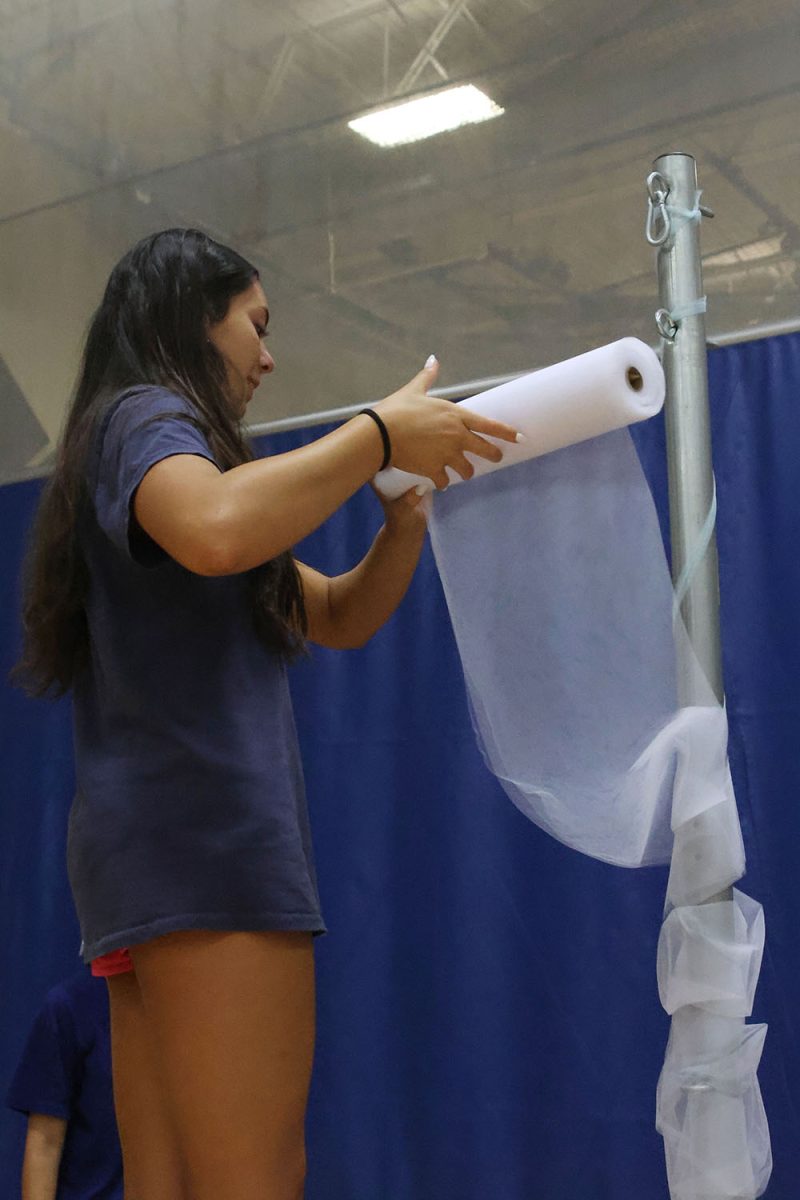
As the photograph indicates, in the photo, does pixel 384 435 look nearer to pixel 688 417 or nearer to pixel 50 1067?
pixel 688 417

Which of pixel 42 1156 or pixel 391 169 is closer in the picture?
pixel 42 1156

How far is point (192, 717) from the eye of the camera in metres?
1.03

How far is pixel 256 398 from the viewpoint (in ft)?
8.51

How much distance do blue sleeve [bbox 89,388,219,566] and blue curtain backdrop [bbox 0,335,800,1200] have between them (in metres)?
Result: 1.19

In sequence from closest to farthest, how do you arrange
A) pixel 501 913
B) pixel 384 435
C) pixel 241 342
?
pixel 384 435 → pixel 241 342 → pixel 501 913

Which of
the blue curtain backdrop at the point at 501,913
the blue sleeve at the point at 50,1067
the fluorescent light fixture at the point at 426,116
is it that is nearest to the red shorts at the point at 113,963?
the blue sleeve at the point at 50,1067

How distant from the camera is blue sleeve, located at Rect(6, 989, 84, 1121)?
192 cm

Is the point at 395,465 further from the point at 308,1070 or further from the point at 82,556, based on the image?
the point at 308,1070

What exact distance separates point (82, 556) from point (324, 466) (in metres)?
0.23

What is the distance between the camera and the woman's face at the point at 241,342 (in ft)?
3.92

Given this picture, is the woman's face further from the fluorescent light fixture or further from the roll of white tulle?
the fluorescent light fixture

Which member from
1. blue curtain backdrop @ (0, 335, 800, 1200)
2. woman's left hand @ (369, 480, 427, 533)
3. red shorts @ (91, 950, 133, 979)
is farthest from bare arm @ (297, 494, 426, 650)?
blue curtain backdrop @ (0, 335, 800, 1200)

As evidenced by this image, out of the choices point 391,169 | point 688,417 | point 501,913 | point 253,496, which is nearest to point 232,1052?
point 253,496

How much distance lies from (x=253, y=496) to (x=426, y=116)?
5.57 ft
